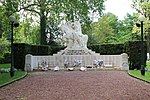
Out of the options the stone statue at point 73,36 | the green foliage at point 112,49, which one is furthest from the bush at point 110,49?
the stone statue at point 73,36

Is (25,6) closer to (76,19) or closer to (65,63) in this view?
(76,19)

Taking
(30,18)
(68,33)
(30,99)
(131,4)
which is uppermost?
(131,4)

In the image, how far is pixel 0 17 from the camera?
2161cm

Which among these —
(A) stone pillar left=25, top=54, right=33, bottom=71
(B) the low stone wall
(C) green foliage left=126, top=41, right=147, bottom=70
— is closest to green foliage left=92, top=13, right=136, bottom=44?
(B) the low stone wall

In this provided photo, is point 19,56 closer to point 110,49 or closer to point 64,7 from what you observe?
point 64,7

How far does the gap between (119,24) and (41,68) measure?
136 feet

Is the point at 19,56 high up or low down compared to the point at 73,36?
down

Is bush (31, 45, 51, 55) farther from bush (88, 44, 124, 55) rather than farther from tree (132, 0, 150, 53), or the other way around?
tree (132, 0, 150, 53)

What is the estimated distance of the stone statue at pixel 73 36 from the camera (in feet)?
86.5

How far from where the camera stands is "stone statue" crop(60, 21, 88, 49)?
86.5 feet

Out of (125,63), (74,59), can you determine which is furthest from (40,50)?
(125,63)

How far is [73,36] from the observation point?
87.8 ft

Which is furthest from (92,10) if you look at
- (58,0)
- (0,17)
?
(0,17)

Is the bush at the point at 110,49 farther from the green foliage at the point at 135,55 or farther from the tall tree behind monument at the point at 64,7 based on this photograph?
the green foliage at the point at 135,55
